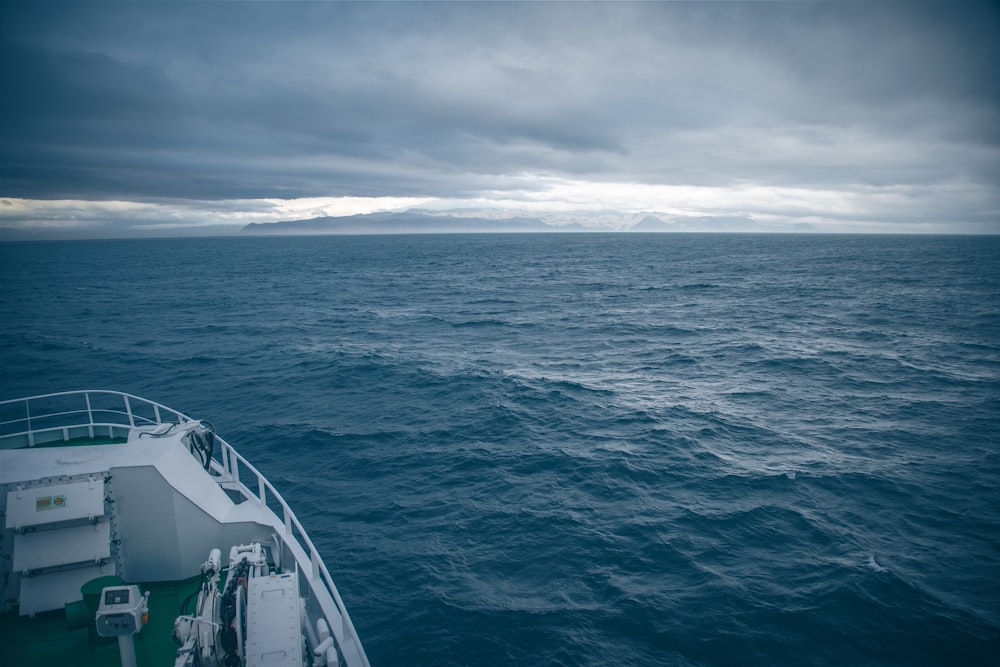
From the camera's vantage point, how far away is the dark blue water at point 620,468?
15172 mm

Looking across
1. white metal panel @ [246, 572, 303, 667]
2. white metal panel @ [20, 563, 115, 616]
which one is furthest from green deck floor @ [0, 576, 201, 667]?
white metal panel @ [246, 572, 303, 667]

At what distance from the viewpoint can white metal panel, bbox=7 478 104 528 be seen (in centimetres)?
1078

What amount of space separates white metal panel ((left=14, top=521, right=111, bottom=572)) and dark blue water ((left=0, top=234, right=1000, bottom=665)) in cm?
766

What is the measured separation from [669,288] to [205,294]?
8378cm

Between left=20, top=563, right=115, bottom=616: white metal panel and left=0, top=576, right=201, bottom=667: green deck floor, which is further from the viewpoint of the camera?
left=20, top=563, right=115, bottom=616: white metal panel

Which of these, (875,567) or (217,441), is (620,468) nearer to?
(875,567)

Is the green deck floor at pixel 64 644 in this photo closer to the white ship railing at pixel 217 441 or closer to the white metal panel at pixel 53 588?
the white metal panel at pixel 53 588

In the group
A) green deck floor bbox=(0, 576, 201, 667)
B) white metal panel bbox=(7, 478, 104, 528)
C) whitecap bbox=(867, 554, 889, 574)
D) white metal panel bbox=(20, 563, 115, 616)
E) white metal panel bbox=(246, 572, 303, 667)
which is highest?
white metal panel bbox=(7, 478, 104, 528)

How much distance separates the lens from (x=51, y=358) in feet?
156

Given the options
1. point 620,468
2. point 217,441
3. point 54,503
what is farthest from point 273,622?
point 620,468

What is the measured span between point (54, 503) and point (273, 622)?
623cm

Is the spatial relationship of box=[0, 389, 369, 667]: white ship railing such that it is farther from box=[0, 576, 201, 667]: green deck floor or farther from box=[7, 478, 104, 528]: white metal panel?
box=[7, 478, 104, 528]: white metal panel

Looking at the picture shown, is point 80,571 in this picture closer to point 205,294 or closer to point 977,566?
point 977,566

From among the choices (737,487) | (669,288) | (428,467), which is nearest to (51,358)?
(428,467)
